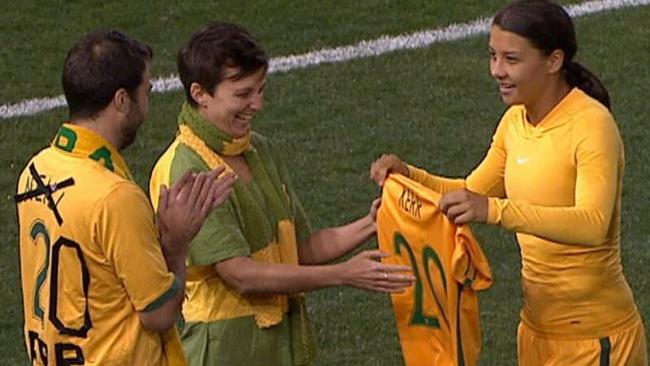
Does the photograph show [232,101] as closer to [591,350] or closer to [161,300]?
[161,300]

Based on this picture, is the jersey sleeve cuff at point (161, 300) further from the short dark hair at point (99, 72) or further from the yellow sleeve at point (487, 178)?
the yellow sleeve at point (487, 178)

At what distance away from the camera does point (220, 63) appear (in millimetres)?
6141

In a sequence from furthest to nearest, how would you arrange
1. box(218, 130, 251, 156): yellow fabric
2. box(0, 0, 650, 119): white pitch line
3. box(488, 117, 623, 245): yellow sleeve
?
1. box(0, 0, 650, 119): white pitch line
2. box(218, 130, 251, 156): yellow fabric
3. box(488, 117, 623, 245): yellow sleeve

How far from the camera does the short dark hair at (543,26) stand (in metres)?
6.27

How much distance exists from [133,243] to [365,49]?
8160mm

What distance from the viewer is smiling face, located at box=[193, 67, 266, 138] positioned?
6.16 meters

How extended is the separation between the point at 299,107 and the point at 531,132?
6.15 m

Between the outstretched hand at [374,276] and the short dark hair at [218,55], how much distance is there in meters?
0.72

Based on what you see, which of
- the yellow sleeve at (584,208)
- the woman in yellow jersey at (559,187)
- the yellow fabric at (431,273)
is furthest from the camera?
the yellow fabric at (431,273)

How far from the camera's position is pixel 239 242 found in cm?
613

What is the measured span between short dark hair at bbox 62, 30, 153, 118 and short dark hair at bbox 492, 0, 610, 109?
1.37 m

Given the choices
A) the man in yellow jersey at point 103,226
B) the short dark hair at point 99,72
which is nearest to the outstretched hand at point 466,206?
the man in yellow jersey at point 103,226

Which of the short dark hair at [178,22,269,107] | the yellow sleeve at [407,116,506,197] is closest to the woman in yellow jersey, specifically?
the yellow sleeve at [407,116,506,197]

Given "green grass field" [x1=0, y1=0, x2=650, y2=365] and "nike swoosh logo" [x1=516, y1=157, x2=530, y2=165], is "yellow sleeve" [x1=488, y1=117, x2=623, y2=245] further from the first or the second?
"green grass field" [x1=0, y1=0, x2=650, y2=365]
